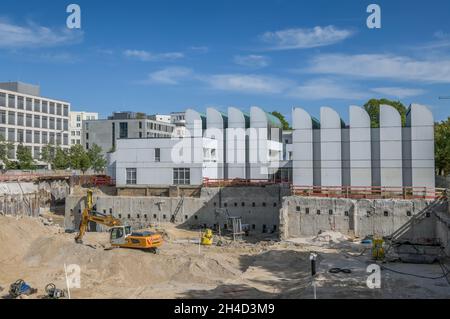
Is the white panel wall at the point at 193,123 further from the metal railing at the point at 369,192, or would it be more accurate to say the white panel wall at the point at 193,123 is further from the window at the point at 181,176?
the metal railing at the point at 369,192

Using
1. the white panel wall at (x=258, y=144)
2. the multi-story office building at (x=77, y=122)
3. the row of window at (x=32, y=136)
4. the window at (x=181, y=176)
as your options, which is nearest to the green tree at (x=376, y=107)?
the white panel wall at (x=258, y=144)

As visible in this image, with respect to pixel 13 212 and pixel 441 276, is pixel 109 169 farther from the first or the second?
pixel 441 276

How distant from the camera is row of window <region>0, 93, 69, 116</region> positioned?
84.7m

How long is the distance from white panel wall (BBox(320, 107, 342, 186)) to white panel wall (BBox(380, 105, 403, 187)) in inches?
141

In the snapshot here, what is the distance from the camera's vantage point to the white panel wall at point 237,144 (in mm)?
A: 49906

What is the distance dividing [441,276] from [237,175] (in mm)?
29835

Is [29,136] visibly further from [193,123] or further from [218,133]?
[218,133]

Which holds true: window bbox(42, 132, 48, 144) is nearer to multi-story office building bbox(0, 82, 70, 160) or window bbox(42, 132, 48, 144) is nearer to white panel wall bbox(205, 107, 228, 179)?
multi-story office building bbox(0, 82, 70, 160)

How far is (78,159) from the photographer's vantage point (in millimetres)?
79062

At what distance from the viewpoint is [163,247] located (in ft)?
117

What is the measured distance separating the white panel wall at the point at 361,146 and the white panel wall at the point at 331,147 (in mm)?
1254

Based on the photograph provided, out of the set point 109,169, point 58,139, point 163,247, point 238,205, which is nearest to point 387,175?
point 238,205

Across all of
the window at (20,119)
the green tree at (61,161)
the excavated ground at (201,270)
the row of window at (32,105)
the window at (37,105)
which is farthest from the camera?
the window at (37,105)

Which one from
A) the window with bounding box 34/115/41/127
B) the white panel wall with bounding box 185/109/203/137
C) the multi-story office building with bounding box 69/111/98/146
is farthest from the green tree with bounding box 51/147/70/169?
the multi-story office building with bounding box 69/111/98/146
